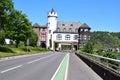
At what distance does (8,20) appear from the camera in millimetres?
65562

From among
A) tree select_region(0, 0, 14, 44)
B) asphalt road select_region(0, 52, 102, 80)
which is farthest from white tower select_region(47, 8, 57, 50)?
asphalt road select_region(0, 52, 102, 80)

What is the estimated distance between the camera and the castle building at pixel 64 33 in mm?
141125

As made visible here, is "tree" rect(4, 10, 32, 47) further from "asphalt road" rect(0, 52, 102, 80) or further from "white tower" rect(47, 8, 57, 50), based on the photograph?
"asphalt road" rect(0, 52, 102, 80)

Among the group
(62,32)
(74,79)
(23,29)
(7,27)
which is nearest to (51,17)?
(62,32)

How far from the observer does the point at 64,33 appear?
5733 inches

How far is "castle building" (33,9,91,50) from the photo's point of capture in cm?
14112

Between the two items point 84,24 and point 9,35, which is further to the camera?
point 84,24

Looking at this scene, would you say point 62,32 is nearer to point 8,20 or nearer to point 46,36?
point 46,36

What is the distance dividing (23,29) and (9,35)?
555 cm

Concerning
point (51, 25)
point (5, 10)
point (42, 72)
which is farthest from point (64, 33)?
point (42, 72)

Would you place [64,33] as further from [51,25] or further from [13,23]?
[13,23]

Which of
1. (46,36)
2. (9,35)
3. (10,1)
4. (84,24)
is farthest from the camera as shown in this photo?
(46,36)

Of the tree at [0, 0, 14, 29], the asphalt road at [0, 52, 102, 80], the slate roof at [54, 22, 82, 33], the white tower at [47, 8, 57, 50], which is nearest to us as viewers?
the asphalt road at [0, 52, 102, 80]

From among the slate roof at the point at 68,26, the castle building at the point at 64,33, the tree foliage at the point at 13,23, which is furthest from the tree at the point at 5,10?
the slate roof at the point at 68,26
